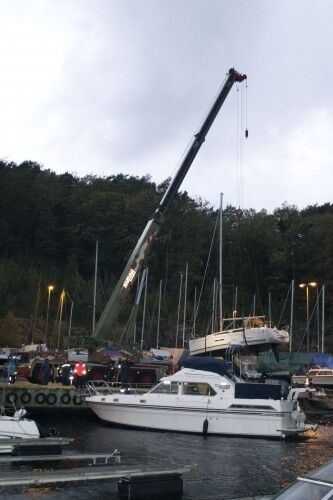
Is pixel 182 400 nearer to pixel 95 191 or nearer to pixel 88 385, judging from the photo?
pixel 88 385

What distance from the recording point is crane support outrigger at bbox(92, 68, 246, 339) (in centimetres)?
3675

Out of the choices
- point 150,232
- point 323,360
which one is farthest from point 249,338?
point 323,360

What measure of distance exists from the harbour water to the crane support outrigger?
547cm

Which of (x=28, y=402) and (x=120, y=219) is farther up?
(x=120, y=219)

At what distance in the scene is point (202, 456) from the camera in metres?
23.9

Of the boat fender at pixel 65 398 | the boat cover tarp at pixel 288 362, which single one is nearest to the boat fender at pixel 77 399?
the boat fender at pixel 65 398

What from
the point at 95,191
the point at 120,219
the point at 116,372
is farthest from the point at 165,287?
the point at 116,372

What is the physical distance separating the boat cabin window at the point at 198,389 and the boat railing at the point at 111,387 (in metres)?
3.88

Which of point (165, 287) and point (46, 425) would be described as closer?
point (46, 425)

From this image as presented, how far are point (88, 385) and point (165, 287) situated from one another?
46223mm

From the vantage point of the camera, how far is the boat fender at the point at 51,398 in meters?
33.1

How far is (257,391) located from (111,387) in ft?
31.8

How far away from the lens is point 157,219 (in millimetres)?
37812

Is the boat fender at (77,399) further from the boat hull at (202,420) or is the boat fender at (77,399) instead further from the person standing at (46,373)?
the person standing at (46,373)
